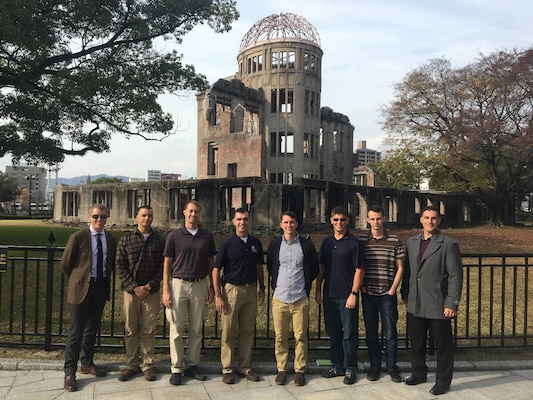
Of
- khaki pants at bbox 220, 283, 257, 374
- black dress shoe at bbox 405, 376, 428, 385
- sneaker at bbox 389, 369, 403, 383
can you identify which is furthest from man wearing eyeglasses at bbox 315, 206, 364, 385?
khaki pants at bbox 220, 283, 257, 374

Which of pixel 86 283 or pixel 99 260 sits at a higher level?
pixel 99 260

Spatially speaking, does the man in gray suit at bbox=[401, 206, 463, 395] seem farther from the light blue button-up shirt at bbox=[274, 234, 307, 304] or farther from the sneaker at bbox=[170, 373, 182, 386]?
the sneaker at bbox=[170, 373, 182, 386]

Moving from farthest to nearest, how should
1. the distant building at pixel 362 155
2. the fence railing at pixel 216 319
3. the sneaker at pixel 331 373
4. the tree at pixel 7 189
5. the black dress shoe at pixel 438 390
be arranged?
the tree at pixel 7 189, the distant building at pixel 362 155, the fence railing at pixel 216 319, the sneaker at pixel 331 373, the black dress shoe at pixel 438 390

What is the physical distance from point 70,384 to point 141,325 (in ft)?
2.86

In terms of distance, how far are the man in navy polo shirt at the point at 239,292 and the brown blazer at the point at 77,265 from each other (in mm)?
1432

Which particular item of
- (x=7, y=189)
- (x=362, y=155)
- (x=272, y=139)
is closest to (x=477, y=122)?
(x=272, y=139)

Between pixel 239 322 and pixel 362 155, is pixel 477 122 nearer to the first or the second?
pixel 239 322

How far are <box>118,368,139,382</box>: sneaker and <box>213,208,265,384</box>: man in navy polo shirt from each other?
100 centimetres

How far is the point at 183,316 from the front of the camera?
4.48 metres

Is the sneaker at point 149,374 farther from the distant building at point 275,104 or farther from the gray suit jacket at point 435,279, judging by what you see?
the distant building at point 275,104

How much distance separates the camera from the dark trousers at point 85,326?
4.33 metres

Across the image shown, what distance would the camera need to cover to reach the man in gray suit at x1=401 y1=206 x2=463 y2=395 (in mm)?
4180

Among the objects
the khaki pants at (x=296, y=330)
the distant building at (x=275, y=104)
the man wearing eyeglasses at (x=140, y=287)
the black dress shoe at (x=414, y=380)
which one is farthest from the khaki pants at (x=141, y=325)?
the distant building at (x=275, y=104)

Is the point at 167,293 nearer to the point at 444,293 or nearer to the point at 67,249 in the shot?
the point at 67,249
